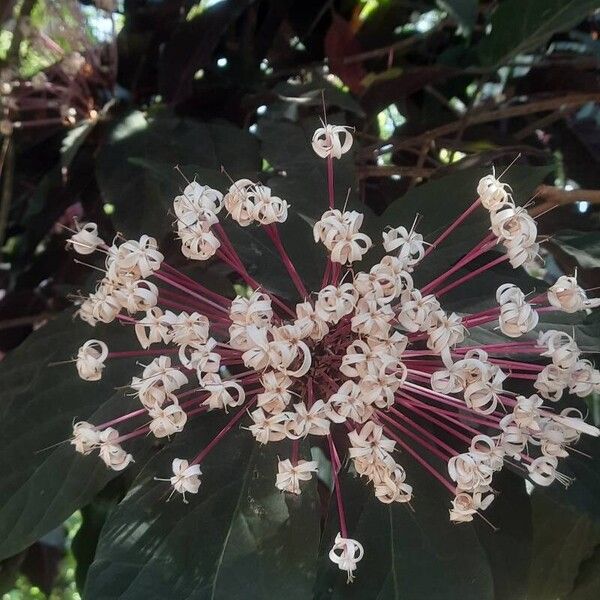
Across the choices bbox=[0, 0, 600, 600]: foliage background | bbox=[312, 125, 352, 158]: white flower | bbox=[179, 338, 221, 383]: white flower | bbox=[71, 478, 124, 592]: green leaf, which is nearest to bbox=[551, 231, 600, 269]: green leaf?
bbox=[0, 0, 600, 600]: foliage background

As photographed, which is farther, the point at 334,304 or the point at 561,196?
the point at 561,196

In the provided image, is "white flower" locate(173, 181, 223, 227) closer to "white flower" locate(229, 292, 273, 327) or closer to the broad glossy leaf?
"white flower" locate(229, 292, 273, 327)

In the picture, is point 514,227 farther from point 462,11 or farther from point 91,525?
point 91,525

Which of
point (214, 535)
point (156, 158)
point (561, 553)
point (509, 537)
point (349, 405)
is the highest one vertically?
point (156, 158)

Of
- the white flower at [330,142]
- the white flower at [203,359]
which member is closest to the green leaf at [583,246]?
the white flower at [330,142]

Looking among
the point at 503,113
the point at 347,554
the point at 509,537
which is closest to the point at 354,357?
the point at 347,554

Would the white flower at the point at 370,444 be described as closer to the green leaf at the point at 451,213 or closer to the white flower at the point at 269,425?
the white flower at the point at 269,425

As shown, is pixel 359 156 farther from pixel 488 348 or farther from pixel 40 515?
pixel 40 515
